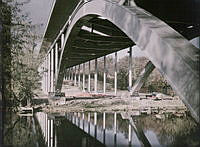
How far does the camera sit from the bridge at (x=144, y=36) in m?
2.70

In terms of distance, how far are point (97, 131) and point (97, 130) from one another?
0.21 ft

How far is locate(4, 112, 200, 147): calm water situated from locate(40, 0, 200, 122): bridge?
Result: 1.98 ft

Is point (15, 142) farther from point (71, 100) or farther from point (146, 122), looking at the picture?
point (146, 122)

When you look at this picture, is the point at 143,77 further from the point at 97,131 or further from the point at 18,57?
the point at 18,57

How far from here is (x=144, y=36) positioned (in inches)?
128

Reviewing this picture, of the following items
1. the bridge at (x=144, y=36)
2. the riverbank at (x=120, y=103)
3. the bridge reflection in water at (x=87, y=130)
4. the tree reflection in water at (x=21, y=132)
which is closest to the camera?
the bridge at (x=144, y=36)

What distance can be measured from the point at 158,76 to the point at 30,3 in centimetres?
266

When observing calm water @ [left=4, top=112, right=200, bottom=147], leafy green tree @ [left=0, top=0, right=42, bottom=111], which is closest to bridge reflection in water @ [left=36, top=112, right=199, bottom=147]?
calm water @ [left=4, top=112, right=200, bottom=147]

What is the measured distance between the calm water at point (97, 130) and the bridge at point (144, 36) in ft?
1.98

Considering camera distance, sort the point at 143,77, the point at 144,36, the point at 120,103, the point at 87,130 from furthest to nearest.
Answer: the point at 120,103
the point at 87,130
the point at 143,77
the point at 144,36

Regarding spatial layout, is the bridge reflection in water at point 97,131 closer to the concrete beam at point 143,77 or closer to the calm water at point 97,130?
the calm water at point 97,130

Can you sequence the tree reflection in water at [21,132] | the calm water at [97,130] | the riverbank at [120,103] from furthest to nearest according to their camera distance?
1. the riverbank at [120,103]
2. the calm water at [97,130]
3. the tree reflection in water at [21,132]

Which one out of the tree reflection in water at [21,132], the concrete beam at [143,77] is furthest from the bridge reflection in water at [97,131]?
the concrete beam at [143,77]

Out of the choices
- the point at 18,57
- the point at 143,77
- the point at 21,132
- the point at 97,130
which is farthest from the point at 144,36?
the point at 97,130
